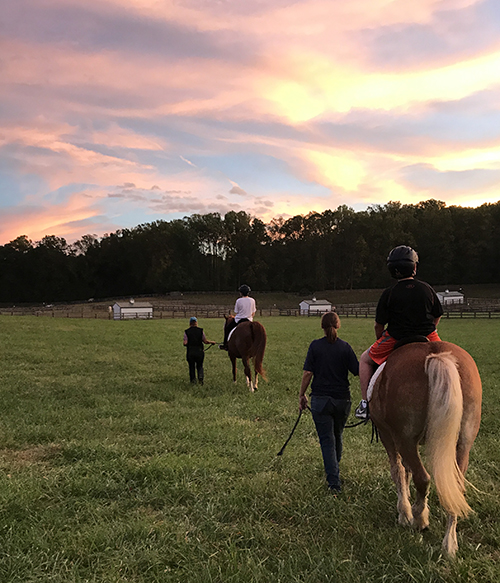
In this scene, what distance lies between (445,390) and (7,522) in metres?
4.65

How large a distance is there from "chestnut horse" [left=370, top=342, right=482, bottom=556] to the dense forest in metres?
94.0

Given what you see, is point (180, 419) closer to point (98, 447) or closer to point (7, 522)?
point (98, 447)

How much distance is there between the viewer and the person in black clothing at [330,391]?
5.39 metres

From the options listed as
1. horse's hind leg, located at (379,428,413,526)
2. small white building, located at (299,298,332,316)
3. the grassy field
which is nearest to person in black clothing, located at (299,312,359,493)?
the grassy field

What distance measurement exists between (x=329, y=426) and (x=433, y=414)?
174 centimetres

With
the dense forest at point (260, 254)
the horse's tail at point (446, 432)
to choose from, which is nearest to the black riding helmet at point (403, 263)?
the horse's tail at point (446, 432)

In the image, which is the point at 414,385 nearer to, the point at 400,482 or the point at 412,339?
the point at 412,339

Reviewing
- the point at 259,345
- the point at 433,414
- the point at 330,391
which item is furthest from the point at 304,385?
the point at 259,345

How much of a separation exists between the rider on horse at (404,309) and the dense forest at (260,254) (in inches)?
3683

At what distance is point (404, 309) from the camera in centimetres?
453

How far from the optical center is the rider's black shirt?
4.50 metres

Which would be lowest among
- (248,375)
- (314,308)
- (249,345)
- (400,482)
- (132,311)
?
(314,308)

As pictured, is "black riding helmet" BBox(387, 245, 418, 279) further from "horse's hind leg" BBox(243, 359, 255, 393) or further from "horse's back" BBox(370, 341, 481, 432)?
"horse's hind leg" BBox(243, 359, 255, 393)

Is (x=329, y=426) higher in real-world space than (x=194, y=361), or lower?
higher
